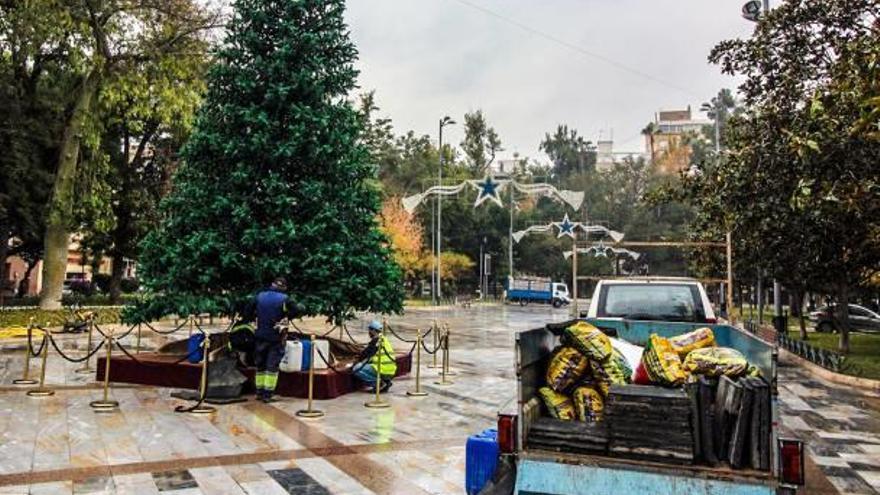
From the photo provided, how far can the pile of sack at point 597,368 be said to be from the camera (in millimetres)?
4168

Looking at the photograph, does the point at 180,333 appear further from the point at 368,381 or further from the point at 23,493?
the point at 23,493

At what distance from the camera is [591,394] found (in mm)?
4328

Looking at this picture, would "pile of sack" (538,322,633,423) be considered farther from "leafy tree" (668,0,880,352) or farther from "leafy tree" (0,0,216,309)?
"leafy tree" (0,0,216,309)

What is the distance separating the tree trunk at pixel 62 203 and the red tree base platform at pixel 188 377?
13271 millimetres

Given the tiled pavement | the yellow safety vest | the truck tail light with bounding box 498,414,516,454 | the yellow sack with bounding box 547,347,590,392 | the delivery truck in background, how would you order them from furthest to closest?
the delivery truck in background → the yellow safety vest → the tiled pavement → the yellow sack with bounding box 547,347,590,392 → the truck tail light with bounding box 498,414,516,454

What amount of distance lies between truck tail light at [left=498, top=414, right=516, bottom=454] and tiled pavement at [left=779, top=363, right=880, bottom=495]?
4109 millimetres

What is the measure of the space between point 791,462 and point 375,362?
24.7 feet

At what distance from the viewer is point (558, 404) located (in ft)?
14.3

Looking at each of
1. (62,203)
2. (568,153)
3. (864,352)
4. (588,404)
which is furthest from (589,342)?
(568,153)

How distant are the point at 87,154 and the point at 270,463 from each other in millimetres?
22185

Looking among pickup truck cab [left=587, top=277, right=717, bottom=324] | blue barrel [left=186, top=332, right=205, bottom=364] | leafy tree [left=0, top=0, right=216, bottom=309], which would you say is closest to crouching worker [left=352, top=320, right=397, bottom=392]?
blue barrel [left=186, top=332, right=205, bottom=364]

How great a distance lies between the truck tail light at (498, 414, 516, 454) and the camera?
390cm

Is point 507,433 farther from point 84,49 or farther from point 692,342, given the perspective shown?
point 84,49

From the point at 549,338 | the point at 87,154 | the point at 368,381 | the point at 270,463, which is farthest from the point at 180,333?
the point at 549,338
